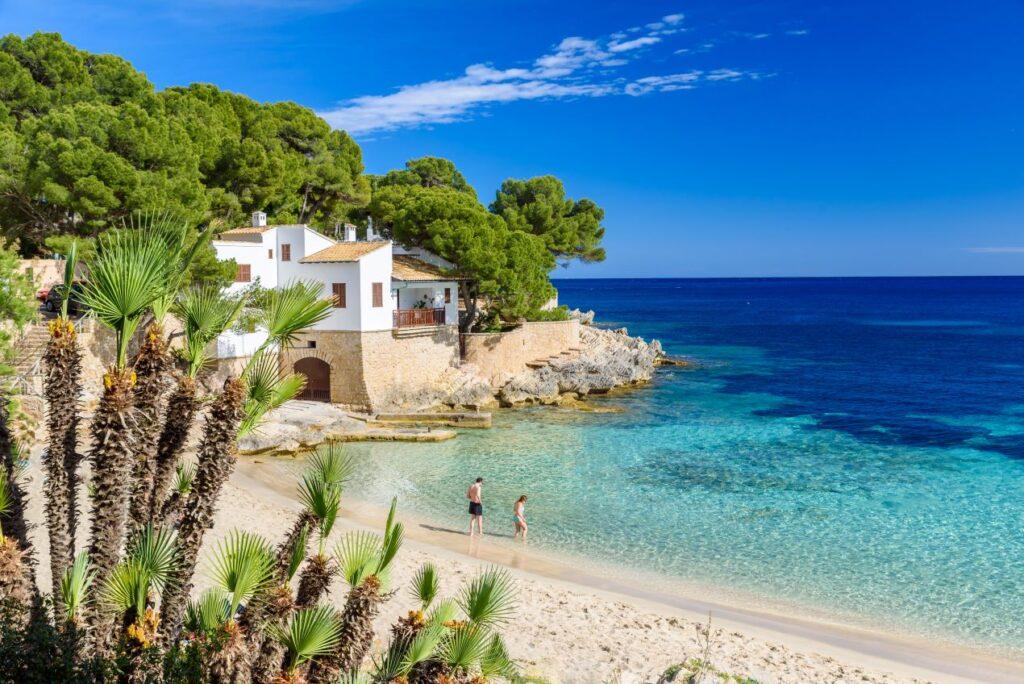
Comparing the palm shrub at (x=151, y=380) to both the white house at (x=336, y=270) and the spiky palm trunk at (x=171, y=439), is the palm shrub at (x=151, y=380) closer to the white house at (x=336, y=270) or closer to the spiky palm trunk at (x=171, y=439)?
the spiky palm trunk at (x=171, y=439)

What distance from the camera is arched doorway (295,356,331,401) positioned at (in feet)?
100

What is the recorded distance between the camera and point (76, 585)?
600 cm

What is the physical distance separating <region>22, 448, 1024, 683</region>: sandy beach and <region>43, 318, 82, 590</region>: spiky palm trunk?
5.70 metres

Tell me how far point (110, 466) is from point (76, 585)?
100cm

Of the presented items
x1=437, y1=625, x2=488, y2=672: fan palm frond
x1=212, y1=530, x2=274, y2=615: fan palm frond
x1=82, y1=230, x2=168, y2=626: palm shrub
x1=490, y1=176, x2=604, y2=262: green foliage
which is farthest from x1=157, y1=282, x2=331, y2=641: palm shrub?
x1=490, y1=176, x2=604, y2=262: green foliage

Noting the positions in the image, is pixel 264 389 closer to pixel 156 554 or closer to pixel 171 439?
pixel 171 439

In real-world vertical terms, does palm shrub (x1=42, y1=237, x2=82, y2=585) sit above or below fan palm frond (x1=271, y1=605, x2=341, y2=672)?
above

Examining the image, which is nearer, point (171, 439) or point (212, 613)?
point (212, 613)

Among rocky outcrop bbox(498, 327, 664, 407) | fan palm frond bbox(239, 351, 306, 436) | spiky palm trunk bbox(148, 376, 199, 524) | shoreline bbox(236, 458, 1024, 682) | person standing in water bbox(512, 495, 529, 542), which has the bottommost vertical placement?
shoreline bbox(236, 458, 1024, 682)

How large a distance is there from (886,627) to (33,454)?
64.0 ft

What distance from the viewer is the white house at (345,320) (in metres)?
29.5

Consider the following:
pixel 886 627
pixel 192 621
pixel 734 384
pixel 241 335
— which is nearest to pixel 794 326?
pixel 734 384

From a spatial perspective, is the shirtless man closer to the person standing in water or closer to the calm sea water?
the person standing in water

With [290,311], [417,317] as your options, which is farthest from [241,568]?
[417,317]
